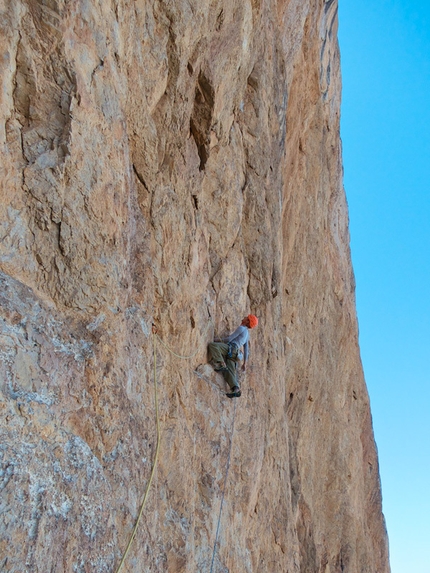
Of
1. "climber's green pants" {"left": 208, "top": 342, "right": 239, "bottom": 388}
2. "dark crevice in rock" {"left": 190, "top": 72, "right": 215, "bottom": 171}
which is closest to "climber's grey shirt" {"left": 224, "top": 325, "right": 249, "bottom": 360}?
"climber's green pants" {"left": 208, "top": 342, "right": 239, "bottom": 388}

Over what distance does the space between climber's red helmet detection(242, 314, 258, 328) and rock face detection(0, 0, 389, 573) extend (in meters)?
0.27

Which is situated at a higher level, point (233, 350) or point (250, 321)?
point (250, 321)

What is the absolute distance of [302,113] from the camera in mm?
14781

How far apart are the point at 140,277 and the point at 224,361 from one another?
227 cm

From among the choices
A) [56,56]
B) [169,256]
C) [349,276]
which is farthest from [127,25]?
[349,276]

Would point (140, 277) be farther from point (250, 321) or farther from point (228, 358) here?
point (250, 321)

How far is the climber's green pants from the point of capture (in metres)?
8.20

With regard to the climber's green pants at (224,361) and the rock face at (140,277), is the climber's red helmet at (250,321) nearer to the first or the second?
the rock face at (140,277)

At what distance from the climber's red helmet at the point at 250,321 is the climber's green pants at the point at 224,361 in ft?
2.82

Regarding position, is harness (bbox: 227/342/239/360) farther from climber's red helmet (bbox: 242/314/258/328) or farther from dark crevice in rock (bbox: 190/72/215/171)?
dark crevice in rock (bbox: 190/72/215/171)

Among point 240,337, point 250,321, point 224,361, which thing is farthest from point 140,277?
point 250,321

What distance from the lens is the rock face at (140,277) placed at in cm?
448

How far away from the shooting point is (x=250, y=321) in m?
9.06

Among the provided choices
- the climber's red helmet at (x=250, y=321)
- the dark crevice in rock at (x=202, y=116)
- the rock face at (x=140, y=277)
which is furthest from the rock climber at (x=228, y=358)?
the dark crevice in rock at (x=202, y=116)
